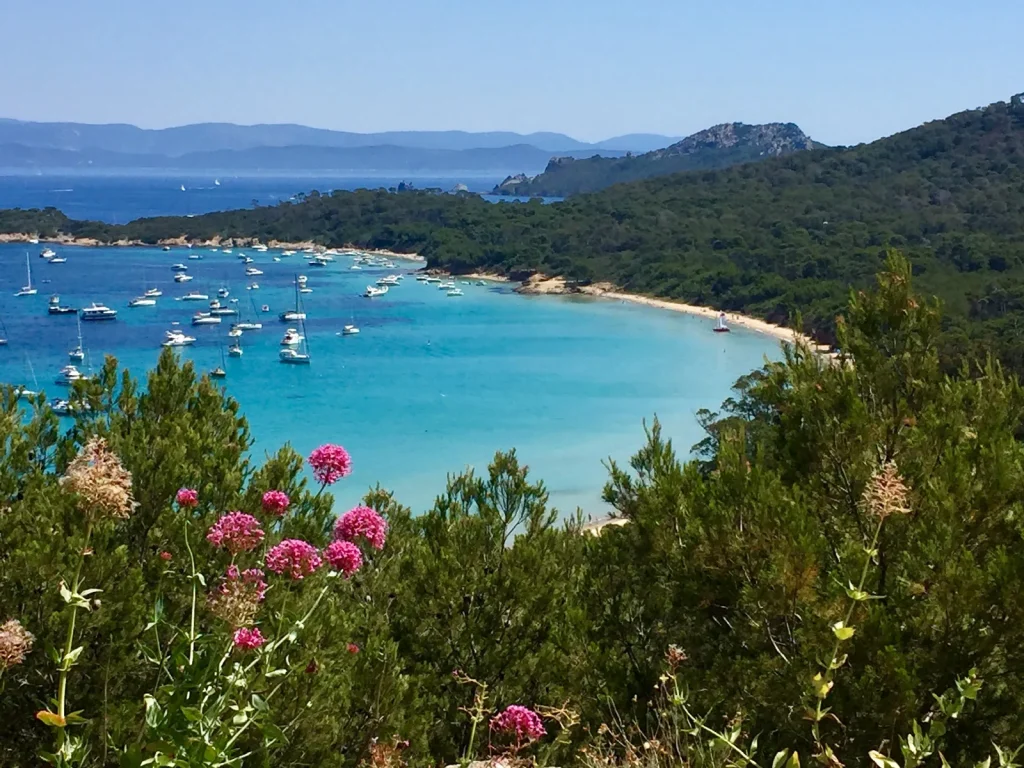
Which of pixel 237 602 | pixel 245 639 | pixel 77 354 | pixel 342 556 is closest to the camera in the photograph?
pixel 237 602

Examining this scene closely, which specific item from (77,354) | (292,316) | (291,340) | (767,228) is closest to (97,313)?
(292,316)

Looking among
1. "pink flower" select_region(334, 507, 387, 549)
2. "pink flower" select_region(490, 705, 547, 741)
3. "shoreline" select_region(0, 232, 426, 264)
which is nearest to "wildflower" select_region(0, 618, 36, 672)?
"pink flower" select_region(334, 507, 387, 549)

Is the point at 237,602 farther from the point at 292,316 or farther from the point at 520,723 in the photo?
the point at 292,316

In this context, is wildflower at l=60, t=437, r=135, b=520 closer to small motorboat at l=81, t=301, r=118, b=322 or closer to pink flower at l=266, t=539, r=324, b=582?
pink flower at l=266, t=539, r=324, b=582

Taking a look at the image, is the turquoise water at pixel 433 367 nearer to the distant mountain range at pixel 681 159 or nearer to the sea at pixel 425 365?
the sea at pixel 425 365

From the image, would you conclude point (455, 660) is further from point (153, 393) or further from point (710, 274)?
point (710, 274)

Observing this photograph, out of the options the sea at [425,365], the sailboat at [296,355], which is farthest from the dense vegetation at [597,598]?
the sailboat at [296,355]
